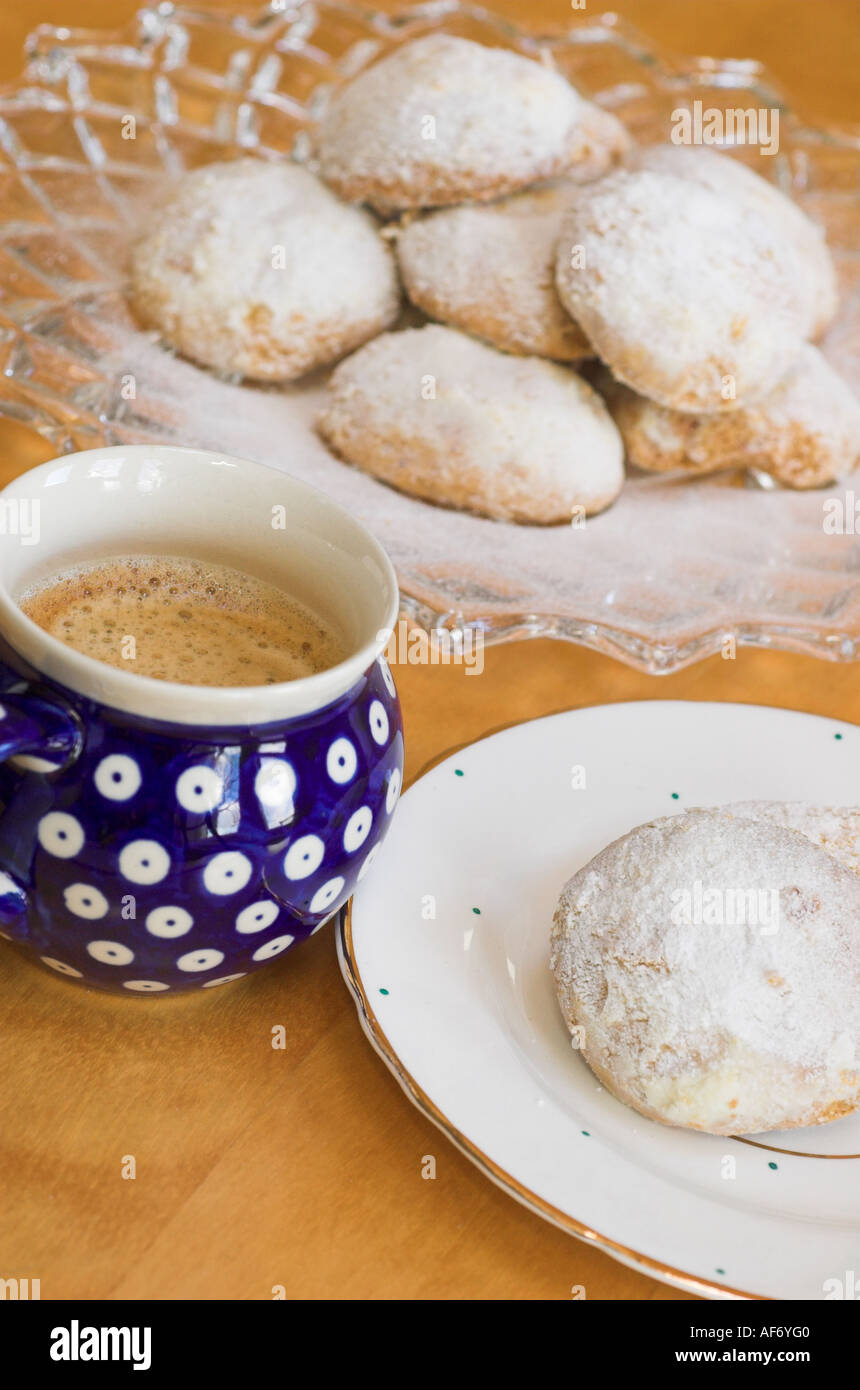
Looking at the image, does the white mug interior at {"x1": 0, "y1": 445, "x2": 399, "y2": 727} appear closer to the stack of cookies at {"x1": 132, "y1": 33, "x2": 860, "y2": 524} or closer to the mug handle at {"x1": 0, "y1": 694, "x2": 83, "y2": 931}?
the mug handle at {"x1": 0, "y1": 694, "x2": 83, "y2": 931}

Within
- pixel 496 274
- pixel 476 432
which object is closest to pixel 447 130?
pixel 496 274

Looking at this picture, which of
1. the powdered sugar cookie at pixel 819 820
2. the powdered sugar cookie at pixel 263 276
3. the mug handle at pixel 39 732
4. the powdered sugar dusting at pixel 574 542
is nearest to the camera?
the mug handle at pixel 39 732

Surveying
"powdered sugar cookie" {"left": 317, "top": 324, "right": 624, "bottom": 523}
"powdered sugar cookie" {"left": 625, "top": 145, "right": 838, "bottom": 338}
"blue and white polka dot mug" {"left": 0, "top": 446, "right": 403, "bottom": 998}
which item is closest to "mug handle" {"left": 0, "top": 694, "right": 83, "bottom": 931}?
"blue and white polka dot mug" {"left": 0, "top": 446, "right": 403, "bottom": 998}

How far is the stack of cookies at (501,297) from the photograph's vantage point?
81 centimetres

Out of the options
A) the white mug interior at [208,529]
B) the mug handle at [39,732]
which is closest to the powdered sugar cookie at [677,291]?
the white mug interior at [208,529]

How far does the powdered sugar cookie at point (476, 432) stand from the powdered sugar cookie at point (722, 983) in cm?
36

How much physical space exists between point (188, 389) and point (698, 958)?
0.53 m

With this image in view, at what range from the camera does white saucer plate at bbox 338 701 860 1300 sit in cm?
42

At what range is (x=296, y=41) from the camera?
3.80ft

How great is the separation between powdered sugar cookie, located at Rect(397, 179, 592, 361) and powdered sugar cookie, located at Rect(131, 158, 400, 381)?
4 cm

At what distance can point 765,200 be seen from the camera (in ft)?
3.05

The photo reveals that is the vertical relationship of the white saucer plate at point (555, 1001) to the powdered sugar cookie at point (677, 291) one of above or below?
below

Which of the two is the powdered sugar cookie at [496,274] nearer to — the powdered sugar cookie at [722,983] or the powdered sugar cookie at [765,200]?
the powdered sugar cookie at [765,200]
